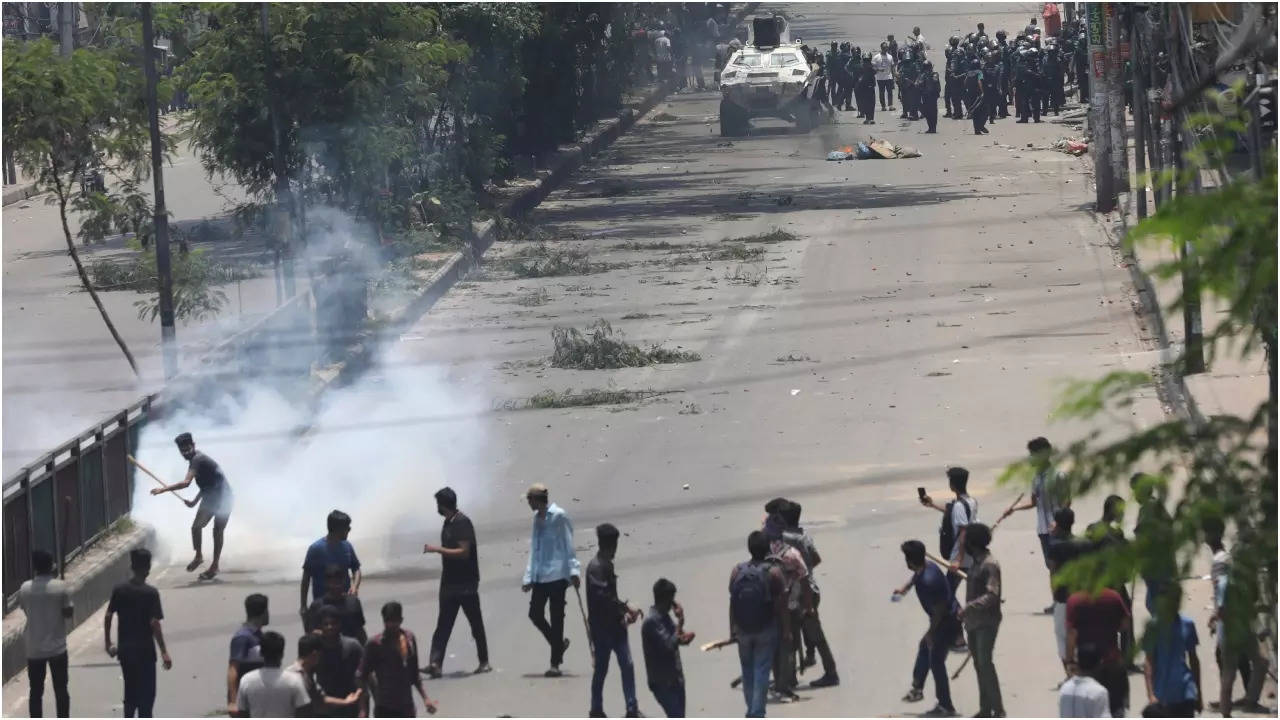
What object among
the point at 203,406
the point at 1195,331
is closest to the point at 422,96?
the point at 203,406

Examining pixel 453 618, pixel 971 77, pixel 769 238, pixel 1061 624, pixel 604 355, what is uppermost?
pixel 971 77

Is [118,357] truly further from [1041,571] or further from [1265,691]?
[1265,691]

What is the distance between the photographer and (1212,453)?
503cm

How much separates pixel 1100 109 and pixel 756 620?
2033 cm

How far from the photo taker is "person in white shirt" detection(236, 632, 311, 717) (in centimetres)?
804

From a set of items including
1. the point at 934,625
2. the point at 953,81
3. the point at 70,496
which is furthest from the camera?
the point at 953,81

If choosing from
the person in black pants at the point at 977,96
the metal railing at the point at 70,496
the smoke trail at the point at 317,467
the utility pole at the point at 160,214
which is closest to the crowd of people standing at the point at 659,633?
the metal railing at the point at 70,496

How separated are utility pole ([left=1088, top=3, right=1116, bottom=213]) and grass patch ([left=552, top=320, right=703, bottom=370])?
10188mm

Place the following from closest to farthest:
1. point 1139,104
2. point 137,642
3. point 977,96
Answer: point 137,642 → point 1139,104 → point 977,96

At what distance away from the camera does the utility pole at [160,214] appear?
16594mm

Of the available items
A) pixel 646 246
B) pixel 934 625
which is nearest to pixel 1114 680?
pixel 934 625

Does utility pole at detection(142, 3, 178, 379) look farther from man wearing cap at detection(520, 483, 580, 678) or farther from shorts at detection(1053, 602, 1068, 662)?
shorts at detection(1053, 602, 1068, 662)

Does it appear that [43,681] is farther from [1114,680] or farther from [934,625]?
[1114,680]

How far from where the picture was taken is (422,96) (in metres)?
23.4
